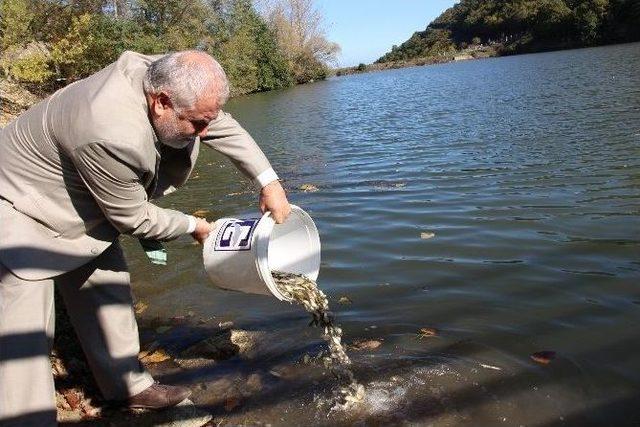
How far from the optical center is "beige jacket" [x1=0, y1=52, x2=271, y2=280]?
2596 mm

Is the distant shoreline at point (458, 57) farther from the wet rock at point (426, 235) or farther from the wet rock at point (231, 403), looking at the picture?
the wet rock at point (231, 403)

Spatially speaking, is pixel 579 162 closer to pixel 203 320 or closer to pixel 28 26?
pixel 203 320

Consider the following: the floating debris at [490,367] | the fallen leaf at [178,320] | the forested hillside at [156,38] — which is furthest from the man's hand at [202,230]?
the forested hillside at [156,38]

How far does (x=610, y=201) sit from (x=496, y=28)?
4624 inches

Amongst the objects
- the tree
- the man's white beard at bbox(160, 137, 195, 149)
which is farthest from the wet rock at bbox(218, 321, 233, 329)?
the tree

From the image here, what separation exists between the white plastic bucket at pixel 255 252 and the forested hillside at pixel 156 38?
2405cm

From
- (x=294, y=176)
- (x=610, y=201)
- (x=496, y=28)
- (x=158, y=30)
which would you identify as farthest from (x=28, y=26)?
(x=496, y=28)

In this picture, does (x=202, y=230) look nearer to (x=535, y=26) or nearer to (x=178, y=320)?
(x=178, y=320)

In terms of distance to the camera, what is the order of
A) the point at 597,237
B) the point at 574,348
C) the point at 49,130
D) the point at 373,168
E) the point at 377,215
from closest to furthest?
the point at 49,130
the point at 574,348
the point at 597,237
the point at 377,215
the point at 373,168

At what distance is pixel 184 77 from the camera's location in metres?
2.61

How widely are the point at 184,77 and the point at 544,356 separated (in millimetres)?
3060

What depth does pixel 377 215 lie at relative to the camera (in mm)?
7668

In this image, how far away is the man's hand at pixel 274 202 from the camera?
3.53m

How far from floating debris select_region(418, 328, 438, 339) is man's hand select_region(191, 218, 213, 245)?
6.33 feet
